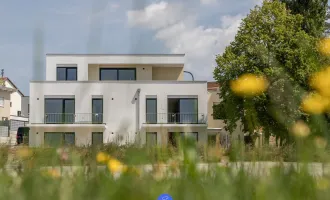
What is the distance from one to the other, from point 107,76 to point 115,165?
113 feet

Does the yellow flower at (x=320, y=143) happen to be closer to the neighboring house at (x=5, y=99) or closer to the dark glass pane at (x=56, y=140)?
the dark glass pane at (x=56, y=140)

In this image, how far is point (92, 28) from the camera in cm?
162

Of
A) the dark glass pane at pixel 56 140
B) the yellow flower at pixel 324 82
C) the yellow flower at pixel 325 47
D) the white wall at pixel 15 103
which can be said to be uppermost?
the white wall at pixel 15 103

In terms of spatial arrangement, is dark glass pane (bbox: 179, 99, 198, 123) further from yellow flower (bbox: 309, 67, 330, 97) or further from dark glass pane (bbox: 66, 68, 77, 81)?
yellow flower (bbox: 309, 67, 330, 97)

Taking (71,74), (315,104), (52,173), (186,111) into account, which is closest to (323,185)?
(315,104)

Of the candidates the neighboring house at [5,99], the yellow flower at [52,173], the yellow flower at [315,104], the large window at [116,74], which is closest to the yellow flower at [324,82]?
the yellow flower at [315,104]

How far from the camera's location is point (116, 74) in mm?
36125

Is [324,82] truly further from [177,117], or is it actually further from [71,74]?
[71,74]

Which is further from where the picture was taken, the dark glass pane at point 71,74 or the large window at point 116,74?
the dark glass pane at point 71,74

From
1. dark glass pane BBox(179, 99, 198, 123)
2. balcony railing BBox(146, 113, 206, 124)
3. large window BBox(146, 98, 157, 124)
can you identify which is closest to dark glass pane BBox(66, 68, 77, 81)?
large window BBox(146, 98, 157, 124)

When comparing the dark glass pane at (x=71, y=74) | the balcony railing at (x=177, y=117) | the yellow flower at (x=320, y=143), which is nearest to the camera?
the yellow flower at (x=320, y=143)

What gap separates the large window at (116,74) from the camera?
36.0 metres

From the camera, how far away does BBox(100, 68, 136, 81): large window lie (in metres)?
36.0

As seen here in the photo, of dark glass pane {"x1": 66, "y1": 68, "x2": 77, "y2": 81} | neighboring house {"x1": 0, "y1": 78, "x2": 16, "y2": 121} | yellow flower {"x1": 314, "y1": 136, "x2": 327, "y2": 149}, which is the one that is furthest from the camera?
neighboring house {"x1": 0, "y1": 78, "x2": 16, "y2": 121}
